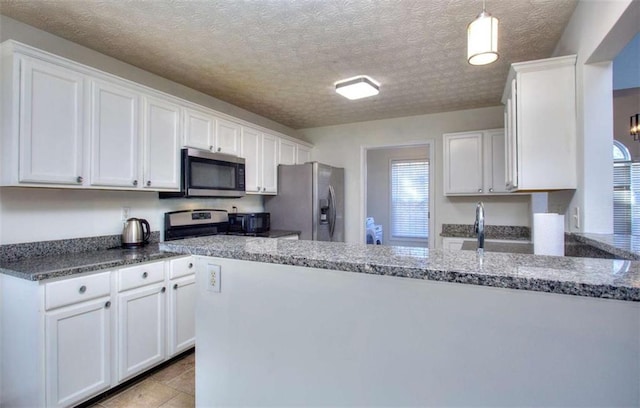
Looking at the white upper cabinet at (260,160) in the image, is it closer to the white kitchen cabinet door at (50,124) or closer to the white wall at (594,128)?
the white kitchen cabinet door at (50,124)

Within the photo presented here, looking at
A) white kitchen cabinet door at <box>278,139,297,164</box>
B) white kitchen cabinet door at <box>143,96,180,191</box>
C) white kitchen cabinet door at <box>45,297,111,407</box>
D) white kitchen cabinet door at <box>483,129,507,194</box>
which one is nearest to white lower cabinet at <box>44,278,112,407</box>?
white kitchen cabinet door at <box>45,297,111,407</box>

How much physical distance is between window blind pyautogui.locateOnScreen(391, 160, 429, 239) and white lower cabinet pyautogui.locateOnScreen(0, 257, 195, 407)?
15.5ft

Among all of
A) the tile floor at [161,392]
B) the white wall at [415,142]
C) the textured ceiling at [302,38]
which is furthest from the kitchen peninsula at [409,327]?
the white wall at [415,142]

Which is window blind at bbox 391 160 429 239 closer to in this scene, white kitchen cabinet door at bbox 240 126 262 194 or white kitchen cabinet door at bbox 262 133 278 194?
white kitchen cabinet door at bbox 262 133 278 194

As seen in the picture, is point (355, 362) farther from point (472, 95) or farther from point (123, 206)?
point (472, 95)

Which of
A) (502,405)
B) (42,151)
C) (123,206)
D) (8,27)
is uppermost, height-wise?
(8,27)

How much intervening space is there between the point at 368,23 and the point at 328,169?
233 centimetres

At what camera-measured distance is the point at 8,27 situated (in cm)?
209

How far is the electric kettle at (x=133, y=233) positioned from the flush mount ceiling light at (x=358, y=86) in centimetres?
210

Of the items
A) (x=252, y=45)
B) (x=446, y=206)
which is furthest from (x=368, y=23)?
(x=446, y=206)

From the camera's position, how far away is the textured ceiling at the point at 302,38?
1976 mm

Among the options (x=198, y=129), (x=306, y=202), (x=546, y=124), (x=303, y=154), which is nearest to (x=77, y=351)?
(x=198, y=129)

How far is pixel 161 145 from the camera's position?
271 cm

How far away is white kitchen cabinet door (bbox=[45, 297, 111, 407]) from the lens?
1823mm
